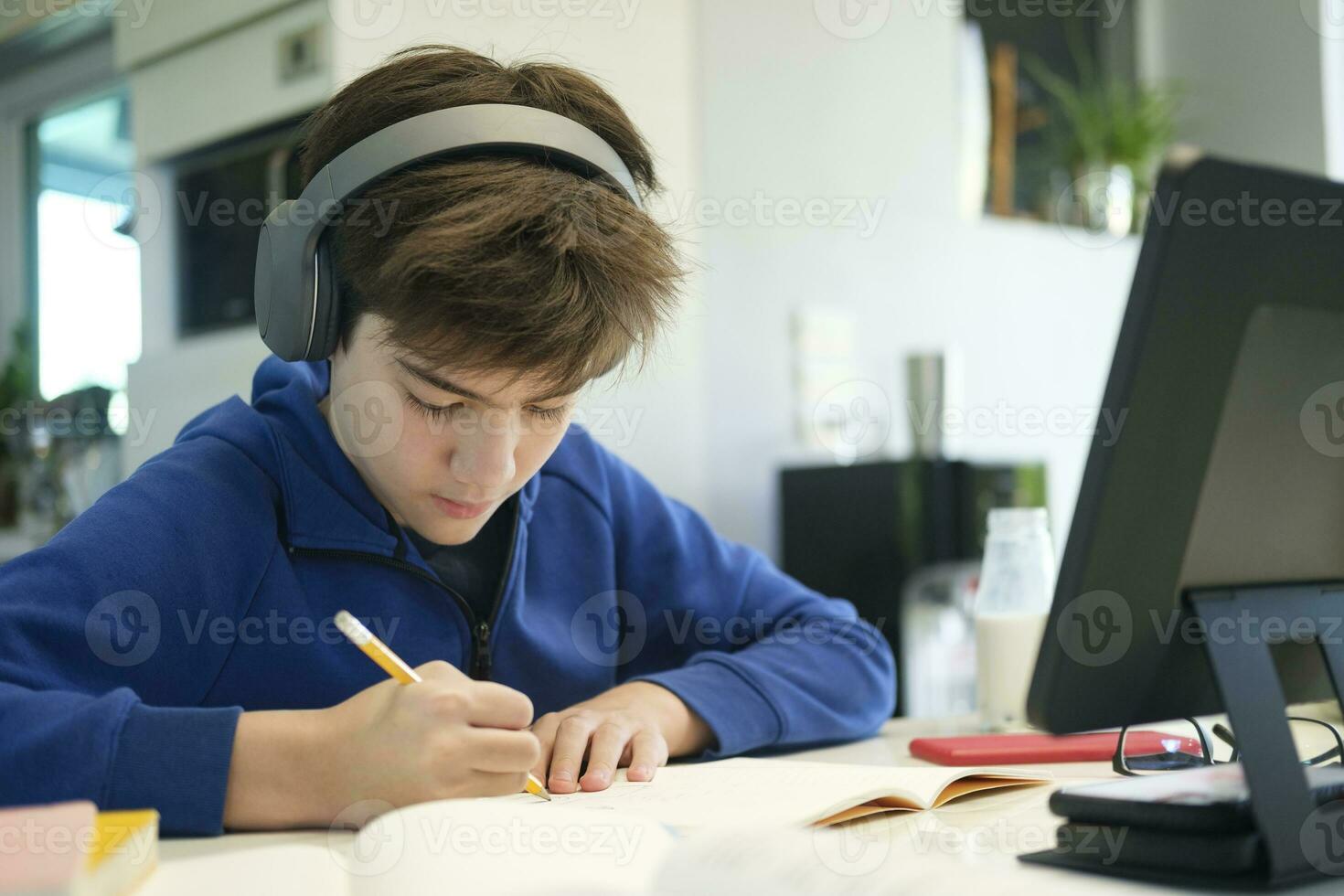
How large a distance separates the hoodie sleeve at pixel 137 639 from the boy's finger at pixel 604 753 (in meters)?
0.24

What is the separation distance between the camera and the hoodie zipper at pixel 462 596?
3.18 ft

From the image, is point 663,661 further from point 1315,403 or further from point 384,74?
point 1315,403

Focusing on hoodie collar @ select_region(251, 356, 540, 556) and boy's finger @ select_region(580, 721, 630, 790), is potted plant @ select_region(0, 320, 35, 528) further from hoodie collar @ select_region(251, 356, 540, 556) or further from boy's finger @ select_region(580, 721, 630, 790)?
boy's finger @ select_region(580, 721, 630, 790)

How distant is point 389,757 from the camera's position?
70cm

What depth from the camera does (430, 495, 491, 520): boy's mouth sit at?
94 centimetres

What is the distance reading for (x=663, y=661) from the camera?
4.17ft

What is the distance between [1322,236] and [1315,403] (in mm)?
87

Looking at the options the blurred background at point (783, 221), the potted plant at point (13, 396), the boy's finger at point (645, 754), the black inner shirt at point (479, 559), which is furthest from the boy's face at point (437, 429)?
the potted plant at point (13, 396)

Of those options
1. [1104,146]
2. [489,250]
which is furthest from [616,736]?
[1104,146]

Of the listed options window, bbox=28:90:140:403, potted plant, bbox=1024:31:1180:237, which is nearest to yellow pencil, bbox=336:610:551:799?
window, bbox=28:90:140:403

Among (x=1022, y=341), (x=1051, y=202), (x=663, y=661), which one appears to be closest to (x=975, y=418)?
(x=1022, y=341)

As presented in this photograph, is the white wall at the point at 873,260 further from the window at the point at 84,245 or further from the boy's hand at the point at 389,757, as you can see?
the boy's hand at the point at 389,757

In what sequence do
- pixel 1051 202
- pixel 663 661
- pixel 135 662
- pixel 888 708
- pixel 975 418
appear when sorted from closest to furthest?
pixel 135 662
pixel 888 708
pixel 663 661
pixel 975 418
pixel 1051 202

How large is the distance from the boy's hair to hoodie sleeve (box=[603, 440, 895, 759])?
0.31m
